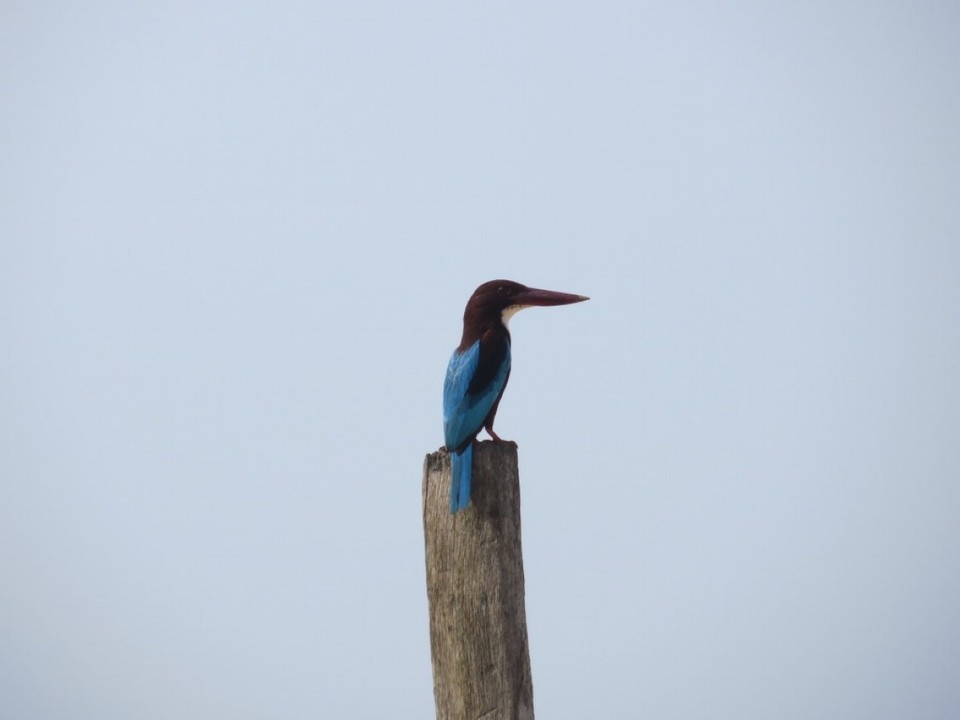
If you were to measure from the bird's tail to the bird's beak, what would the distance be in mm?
1086

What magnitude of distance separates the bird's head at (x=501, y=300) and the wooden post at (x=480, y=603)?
3.44 feet

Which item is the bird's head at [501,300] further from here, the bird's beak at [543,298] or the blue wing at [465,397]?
the blue wing at [465,397]

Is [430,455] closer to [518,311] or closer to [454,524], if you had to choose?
[454,524]

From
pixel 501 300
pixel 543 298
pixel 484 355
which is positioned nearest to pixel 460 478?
pixel 484 355

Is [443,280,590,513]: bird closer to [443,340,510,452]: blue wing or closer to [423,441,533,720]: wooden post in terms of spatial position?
[443,340,510,452]: blue wing

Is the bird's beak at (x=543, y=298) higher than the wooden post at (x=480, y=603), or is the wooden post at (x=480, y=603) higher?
the bird's beak at (x=543, y=298)

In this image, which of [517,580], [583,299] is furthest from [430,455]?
[583,299]

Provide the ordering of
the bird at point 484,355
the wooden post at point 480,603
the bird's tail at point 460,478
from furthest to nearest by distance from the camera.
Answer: the bird at point 484,355 < the bird's tail at point 460,478 < the wooden post at point 480,603

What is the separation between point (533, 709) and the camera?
3.71 m

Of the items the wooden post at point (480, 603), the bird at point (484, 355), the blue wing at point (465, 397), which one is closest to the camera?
the wooden post at point (480, 603)

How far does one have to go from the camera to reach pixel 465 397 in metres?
4.33

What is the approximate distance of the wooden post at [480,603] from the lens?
141 inches

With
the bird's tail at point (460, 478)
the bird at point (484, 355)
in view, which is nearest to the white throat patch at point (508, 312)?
the bird at point (484, 355)

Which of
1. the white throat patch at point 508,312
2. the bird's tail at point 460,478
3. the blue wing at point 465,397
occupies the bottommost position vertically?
the bird's tail at point 460,478
